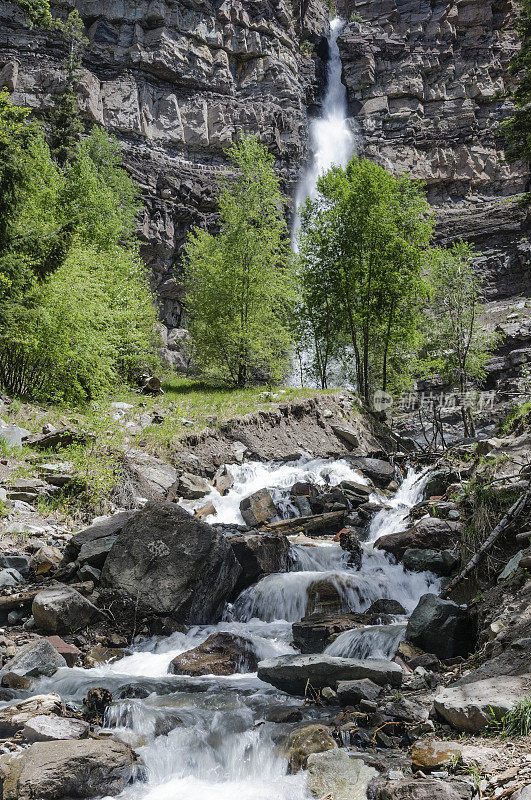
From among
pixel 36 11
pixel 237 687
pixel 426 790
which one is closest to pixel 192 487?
pixel 237 687

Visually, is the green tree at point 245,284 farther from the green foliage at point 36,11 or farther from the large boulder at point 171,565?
the large boulder at point 171,565

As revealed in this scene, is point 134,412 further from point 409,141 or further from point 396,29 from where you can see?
point 396,29

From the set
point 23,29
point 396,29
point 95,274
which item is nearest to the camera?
point 95,274

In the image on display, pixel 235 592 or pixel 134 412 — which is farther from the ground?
pixel 134 412

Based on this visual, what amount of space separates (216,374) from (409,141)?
4857 centimetres

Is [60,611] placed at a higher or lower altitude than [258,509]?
lower

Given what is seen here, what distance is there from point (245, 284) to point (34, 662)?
18.3 meters

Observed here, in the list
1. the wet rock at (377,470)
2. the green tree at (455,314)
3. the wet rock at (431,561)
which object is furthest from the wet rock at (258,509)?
the green tree at (455,314)

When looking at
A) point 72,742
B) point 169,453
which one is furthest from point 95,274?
point 72,742

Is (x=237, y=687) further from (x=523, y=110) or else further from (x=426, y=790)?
(x=523, y=110)

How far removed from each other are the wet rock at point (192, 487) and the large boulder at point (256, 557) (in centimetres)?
323

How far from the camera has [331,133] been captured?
60.2 meters

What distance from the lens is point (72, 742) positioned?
16.0 ft

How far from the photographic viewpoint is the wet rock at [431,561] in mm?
9078
